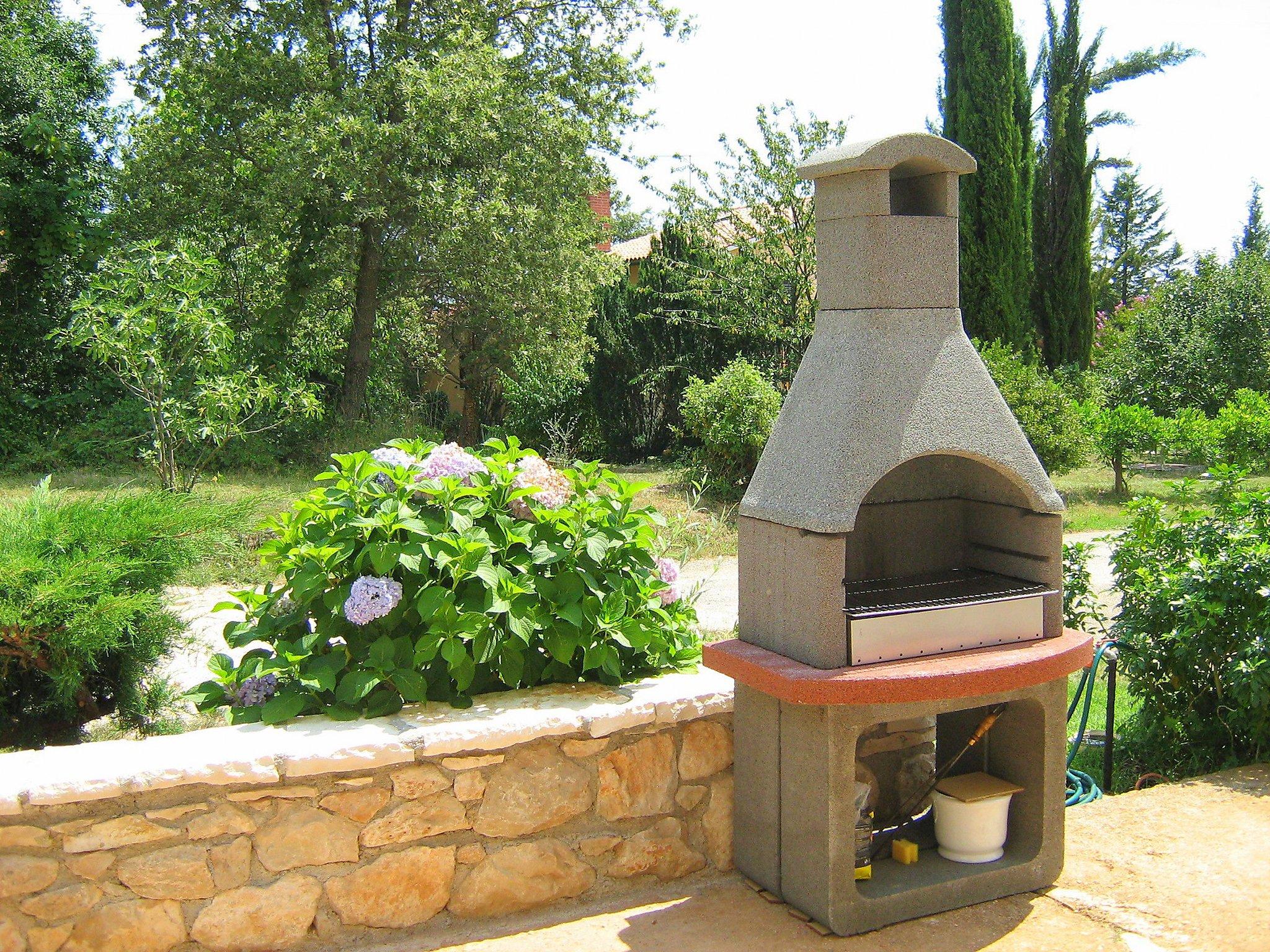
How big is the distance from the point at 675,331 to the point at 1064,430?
5.78m

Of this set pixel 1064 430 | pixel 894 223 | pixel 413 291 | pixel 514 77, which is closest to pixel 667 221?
pixel 514 77

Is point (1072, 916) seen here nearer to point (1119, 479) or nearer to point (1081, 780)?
point (1081, 780)

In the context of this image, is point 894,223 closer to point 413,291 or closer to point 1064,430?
point 1064,430

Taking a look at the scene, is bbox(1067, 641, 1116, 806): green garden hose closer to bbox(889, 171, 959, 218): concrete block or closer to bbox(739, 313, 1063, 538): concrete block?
bbox(739, 313, 1063, 538): concrete block

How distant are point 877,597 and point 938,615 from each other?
29 centimetres

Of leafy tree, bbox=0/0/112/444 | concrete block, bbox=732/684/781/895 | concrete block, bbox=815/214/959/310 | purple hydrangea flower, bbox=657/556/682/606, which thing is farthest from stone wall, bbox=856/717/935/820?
leafy tree, bbox=0/0/112/444

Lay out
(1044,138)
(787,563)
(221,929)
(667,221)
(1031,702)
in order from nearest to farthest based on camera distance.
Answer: (221,929) → (787,563) → (1031,702) → (667,221) → (1044,138)

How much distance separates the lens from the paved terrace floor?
8.94ft

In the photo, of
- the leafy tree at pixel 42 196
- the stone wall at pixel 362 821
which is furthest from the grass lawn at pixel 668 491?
the stone wall at pixel 362 821

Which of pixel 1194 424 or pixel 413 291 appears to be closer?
pixel 1194 424

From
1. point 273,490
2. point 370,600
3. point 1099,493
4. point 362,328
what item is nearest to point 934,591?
point 370,600

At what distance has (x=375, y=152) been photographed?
12.2 metres

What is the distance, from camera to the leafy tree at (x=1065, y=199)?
59.8 feet

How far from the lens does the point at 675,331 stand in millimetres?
15562
